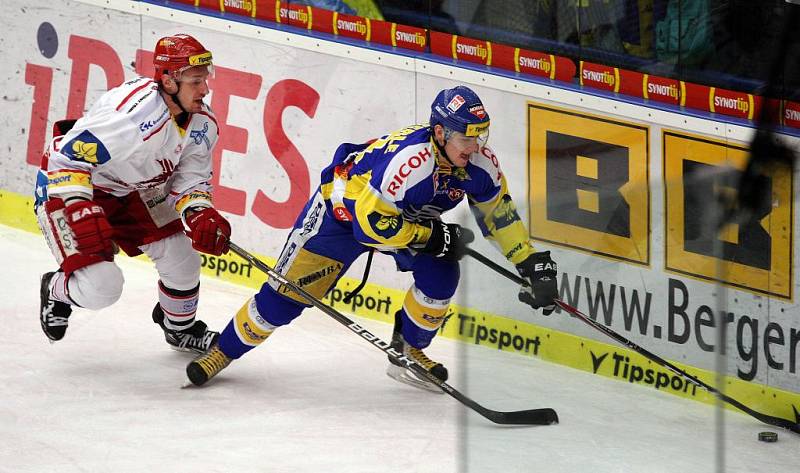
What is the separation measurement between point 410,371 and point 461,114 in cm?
114

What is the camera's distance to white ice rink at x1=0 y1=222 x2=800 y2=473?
2.76 metres

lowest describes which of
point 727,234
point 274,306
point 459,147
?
point 274,306

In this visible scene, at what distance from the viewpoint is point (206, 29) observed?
5703 millimetres

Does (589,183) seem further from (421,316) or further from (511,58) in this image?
(511,58)

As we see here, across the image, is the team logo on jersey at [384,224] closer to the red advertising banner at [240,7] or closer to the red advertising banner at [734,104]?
the red advertising banner at [734,104]

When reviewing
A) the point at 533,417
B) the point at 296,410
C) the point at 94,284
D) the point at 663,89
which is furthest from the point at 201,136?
the point at 533,417

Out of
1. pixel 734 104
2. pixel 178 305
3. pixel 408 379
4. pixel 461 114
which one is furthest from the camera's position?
pixel 178 305

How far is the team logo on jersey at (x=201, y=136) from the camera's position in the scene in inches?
177

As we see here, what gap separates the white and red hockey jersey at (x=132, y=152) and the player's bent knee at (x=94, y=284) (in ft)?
0.89

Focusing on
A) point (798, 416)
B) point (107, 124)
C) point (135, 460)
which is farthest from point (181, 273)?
point (798, 416)

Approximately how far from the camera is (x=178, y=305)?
4.75 meters

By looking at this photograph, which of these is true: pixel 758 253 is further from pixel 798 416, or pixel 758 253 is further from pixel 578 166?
pixel 578 166

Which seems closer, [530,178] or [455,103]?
[455,103]

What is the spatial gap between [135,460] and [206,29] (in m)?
2.42
